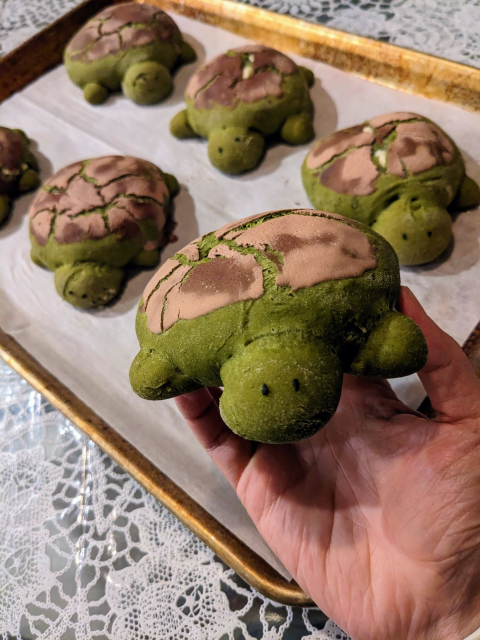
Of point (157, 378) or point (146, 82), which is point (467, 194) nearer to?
point (157, 378)

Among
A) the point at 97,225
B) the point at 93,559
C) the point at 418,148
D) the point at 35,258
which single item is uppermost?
the point at 418,148

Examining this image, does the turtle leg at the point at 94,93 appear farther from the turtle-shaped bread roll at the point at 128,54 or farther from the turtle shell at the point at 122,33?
the turtle shell at the point at 122,33

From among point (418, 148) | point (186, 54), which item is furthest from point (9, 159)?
point (418, 148)

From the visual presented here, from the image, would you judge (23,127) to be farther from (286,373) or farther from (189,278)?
(286,373)

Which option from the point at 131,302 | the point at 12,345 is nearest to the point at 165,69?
the point at 131,302

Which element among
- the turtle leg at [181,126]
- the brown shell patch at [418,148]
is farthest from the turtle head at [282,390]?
the turtle leg at [181,126]

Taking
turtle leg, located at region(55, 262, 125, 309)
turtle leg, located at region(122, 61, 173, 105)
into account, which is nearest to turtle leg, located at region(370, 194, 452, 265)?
turtle leg, located at region(55, 262, 125, 309)

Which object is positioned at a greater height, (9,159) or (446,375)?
(446,375)
